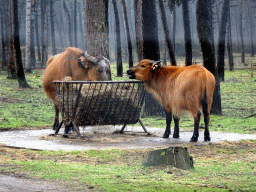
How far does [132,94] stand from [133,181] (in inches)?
182

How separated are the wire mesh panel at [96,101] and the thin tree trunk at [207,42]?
5.70 metres

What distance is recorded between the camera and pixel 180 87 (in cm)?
931

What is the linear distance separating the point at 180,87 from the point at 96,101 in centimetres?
194

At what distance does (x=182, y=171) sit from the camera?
6512 mm

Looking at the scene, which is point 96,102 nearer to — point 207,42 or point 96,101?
point 96,101

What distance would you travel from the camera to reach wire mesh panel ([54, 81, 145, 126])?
9.77 meters

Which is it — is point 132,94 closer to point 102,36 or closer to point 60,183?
point 102,36

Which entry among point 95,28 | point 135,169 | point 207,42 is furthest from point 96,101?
point 207,42

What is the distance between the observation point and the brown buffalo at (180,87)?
9148 millimetres

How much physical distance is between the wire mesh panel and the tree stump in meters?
3.10

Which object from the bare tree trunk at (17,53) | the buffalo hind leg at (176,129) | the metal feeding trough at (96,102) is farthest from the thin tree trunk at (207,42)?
the bare tree trunk at (17,53)

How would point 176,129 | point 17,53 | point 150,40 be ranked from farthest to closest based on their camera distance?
point 17,53
point 150,40
point 176,129

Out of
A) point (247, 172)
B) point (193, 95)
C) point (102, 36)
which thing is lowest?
point (247, 172)

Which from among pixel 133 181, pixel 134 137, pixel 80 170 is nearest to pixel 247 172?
pixel 133 181
